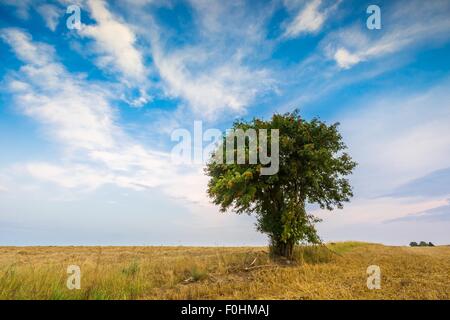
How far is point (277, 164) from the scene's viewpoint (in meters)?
18.2

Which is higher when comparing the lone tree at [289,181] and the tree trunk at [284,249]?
the lone tree at [289,181]

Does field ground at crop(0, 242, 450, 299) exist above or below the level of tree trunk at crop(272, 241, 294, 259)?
below

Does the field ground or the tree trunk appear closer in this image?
the field ground

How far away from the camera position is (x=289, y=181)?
19.5m

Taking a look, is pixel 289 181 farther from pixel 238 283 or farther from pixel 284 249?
pixel 238 283

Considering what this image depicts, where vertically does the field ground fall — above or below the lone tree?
below

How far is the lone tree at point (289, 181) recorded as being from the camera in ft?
58.6

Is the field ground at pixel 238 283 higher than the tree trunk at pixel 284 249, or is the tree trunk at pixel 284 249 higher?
the tree trunk at pixel 284 249

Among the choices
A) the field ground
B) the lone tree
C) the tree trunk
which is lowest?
the field ground

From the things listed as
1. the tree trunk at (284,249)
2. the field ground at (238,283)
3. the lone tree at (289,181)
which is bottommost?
the field ground at (238,283)

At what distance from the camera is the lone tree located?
17.9 metres

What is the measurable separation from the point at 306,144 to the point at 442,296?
9.81 m

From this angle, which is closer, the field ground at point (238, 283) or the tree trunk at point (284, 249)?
the field ground at point (238, 283)
